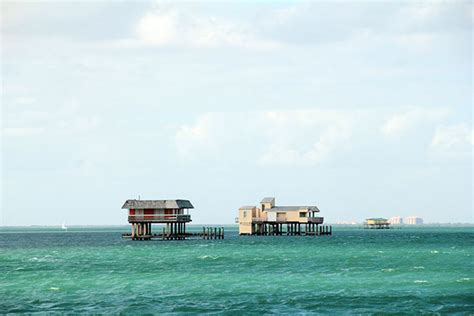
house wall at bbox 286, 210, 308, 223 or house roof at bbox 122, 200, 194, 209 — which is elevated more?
house roof at bbox 122, 200, 194, 209

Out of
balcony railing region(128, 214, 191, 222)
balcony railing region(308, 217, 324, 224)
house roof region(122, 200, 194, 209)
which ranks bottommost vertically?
balcony railing region(308, 217, 324, 224)

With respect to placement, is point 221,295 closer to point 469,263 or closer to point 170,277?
point 170,277

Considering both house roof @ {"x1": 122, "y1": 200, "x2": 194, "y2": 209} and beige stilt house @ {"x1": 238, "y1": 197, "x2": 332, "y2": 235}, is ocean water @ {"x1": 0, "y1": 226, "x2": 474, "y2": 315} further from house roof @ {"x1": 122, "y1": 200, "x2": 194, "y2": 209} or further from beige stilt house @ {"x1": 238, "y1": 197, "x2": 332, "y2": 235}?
beige stilt house @ {"x1": 238, "y1": 197, "x2": 332, "y2": 235}

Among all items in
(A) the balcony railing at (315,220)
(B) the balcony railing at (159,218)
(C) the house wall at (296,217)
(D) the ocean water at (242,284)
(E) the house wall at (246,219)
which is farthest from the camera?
(E) the house wall at (246,219)

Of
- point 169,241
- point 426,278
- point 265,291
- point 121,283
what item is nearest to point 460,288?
point 426,278

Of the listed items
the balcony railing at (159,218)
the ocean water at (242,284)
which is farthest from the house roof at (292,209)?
the ocean water at (242,284)

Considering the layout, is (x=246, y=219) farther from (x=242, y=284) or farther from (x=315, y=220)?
(x=242, y=284)

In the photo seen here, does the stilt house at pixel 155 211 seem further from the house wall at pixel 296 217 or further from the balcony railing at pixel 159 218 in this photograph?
the house wall at pixel 296 217

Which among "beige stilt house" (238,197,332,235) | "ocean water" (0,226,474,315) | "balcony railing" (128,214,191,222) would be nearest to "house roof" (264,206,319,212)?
"beige stilt house" (238,197,332,235)

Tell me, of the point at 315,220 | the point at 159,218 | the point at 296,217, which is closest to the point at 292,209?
the point at 296,217

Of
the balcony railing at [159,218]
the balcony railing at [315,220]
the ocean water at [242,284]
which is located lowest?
the ocean water at [242,284]

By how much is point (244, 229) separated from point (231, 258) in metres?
62.5

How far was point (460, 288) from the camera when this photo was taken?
168ft

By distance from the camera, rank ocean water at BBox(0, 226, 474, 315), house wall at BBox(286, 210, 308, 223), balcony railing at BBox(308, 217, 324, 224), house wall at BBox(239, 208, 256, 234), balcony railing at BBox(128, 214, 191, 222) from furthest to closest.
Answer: house wall at BBox(239, 208, 256, 234) → balcony railing at BBox(308, 217, 324, 224) → house wall at BBox(286, 210, 308, 223) → balcony railing at BBox(128, 214, 191, 222) → ocean water at BBox(0, 226, 474, 315)
